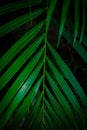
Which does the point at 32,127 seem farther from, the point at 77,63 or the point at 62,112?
the point at 77,63

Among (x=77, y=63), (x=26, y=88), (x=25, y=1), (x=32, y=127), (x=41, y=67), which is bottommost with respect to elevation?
(x=32, y=127)

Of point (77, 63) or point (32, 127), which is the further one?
point (77, 63)

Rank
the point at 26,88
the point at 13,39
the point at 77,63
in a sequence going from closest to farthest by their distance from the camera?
the point at 26,88 → the point at 13,39 → the point at 77,63

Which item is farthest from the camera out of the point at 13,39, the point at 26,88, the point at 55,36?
the point at 55,36

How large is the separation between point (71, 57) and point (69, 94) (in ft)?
2.82

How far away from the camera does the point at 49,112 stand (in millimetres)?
943

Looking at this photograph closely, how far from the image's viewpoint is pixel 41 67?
935mm

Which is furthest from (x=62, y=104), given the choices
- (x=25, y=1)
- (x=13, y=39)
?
(x=13, y=39)

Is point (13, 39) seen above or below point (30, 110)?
above

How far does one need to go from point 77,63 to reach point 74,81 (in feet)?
2.83

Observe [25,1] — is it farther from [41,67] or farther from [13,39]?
[13,39]

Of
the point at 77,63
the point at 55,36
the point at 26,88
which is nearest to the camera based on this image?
the point at 26,88

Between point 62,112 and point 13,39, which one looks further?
point 13,39

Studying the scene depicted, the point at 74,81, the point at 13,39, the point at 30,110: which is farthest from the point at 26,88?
the point at 13,39
